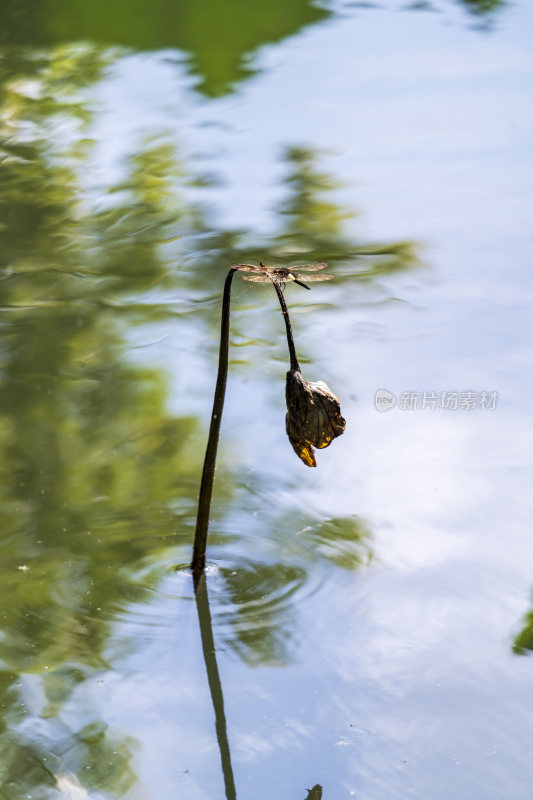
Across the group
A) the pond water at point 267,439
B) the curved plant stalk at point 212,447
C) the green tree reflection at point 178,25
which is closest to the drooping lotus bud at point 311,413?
the curved plant stalk at point 212,447

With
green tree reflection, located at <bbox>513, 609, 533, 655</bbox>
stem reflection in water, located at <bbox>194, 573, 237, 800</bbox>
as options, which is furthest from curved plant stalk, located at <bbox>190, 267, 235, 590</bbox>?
green tree reflection, located at <bbox>513, 609, 533, 655</bbox>

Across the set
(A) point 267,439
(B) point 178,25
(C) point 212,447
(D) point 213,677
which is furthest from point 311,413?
(B) point 178,25

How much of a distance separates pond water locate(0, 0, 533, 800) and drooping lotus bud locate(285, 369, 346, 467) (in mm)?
378

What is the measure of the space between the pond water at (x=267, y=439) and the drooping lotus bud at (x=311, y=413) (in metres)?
0.38

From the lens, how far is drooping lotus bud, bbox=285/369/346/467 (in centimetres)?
125

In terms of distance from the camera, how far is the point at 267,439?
2.02 m

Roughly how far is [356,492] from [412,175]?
70.3 inches

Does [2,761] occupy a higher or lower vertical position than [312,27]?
lower

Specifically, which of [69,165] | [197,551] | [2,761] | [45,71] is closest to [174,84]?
[45,71]

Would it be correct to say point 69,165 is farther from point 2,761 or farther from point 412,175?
point 2,761

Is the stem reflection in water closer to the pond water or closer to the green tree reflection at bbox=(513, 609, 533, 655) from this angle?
the pond water

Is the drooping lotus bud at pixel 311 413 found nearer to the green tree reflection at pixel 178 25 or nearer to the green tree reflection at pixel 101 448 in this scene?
the green tree reflection at pixel 101 448

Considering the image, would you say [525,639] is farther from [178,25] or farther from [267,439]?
[178,25]

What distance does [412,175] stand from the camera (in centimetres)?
335
